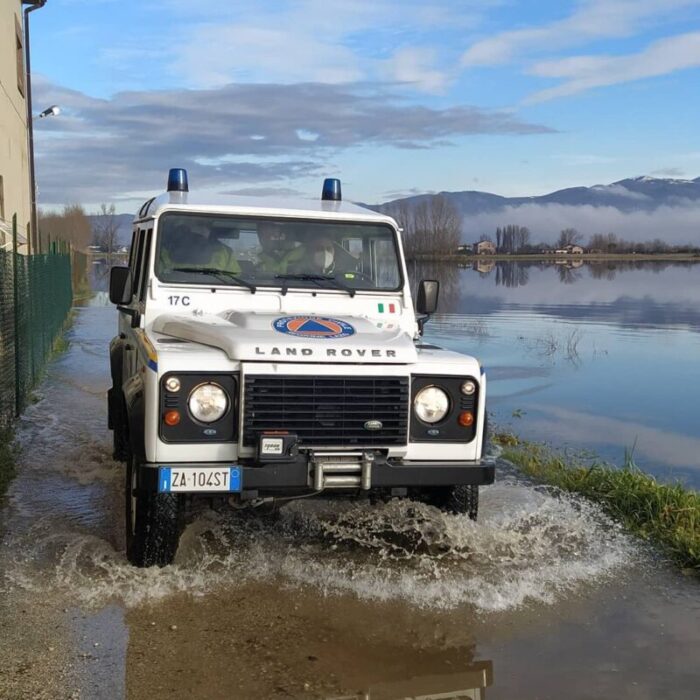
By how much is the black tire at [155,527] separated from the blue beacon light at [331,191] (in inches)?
120

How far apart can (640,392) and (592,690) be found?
10.2m

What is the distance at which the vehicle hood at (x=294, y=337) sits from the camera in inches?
184

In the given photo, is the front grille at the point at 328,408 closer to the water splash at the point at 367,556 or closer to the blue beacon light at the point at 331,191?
the water splash at the point at 367,556

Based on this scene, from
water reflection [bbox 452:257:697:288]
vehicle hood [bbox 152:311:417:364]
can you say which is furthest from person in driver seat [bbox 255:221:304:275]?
water reflection [bbox 452:257:697:288]

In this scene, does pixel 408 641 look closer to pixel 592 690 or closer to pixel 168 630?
pixel 592 690

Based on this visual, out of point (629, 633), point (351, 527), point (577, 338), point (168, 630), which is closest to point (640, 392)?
point (577, 338)

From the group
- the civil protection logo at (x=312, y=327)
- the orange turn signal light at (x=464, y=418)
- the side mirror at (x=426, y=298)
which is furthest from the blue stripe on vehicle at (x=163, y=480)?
the side mirror at (x=426, y=298)

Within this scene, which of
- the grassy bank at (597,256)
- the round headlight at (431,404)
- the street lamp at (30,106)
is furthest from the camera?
the grassy bank at (597,256)

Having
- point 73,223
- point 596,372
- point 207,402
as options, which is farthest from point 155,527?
point 73,223

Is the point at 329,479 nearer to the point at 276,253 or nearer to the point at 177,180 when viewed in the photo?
the point at 276,253

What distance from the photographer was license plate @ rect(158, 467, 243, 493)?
4.52m

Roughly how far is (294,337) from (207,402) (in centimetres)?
64

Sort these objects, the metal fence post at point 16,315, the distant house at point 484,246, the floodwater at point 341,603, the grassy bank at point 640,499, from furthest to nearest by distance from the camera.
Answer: the distant house at point 484,246
the metal fence post at point 16,315
the grassy bank at point 640,499
the floodwater at point 341,603

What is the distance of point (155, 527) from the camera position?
15.8 ft
